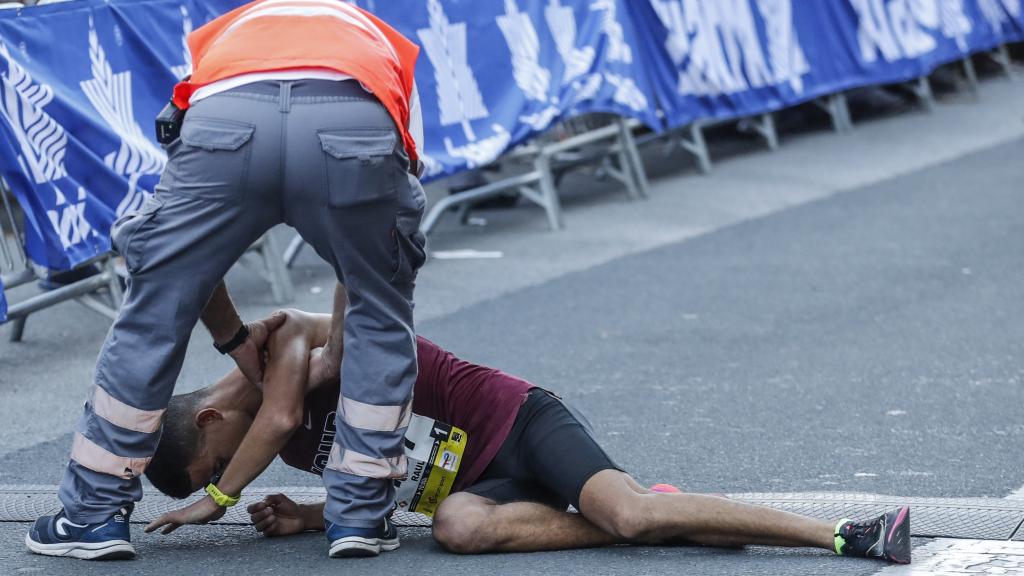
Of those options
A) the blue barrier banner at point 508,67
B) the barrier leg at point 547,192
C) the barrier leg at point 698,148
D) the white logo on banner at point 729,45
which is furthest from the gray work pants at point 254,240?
the barrier leg at point 698,148

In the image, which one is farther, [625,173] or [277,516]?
[625,173]

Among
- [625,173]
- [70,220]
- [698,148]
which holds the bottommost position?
[698,148]

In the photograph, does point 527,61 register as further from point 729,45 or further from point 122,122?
point 122,122

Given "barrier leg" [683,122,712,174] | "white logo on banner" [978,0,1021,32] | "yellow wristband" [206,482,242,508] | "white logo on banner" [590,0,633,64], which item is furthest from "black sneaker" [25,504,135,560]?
"white logo on banner" [978,0,1021,32]

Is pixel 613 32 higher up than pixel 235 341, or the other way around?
pixel 235 341

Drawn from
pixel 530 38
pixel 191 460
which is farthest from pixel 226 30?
pixel 530 38

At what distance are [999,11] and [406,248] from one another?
1266cm

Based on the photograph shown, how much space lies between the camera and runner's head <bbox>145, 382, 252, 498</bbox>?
4.12 m

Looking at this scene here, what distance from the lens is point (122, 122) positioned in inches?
275

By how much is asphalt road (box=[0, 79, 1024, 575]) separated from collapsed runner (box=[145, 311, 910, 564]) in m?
0.07

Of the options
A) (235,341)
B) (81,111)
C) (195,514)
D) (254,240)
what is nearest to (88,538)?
(195,514)

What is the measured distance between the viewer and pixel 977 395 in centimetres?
576

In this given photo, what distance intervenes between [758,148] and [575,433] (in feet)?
Result: 28.9

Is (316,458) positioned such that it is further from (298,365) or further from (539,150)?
(539,150)
